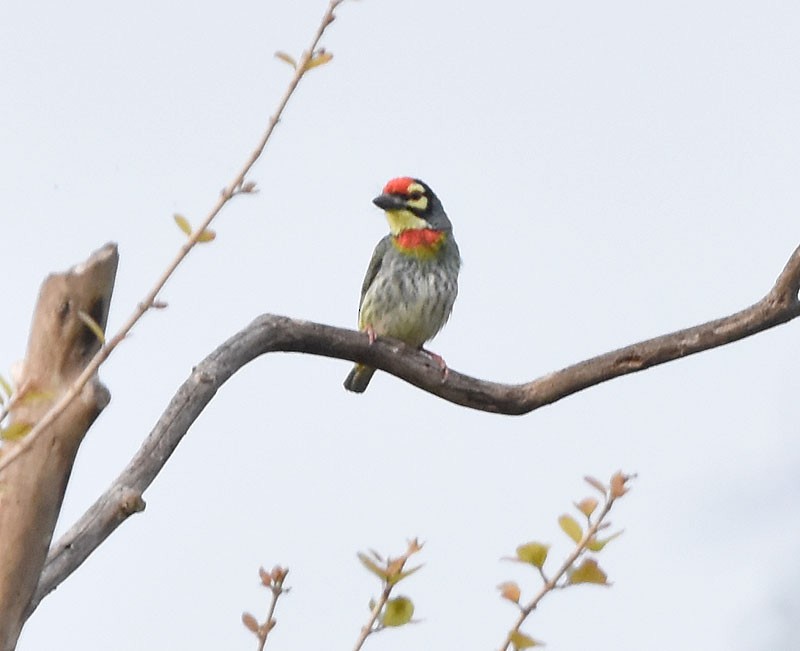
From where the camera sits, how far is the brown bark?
3.03 meters

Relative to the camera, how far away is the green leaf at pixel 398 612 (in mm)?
2865

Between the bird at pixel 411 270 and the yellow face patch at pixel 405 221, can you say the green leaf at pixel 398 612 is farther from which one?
the yellow face patch at pixel 405 221

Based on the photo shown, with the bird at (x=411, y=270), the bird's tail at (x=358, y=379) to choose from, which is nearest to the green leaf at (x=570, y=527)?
the bird at (x=411, y=270)

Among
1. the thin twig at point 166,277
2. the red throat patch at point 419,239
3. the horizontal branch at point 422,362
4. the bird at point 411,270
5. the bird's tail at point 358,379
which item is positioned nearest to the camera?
the thin twig at point 166,277

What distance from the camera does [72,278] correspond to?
3.04 m

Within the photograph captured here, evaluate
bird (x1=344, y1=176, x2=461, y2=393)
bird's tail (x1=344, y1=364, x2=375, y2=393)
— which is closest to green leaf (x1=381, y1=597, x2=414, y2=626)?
bird (x1=344, y1=176, x2=461, y2=393)

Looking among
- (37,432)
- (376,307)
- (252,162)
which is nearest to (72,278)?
(252,162)

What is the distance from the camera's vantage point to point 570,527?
10.2ft

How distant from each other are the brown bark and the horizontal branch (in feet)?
2.02

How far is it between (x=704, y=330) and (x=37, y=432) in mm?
3244

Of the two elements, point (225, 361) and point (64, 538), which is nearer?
point (64, 538)

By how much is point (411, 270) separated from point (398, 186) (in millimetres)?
505

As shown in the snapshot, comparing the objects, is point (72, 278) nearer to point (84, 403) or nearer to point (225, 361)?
point (84, 403)

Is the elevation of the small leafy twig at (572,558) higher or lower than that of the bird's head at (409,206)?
lower
